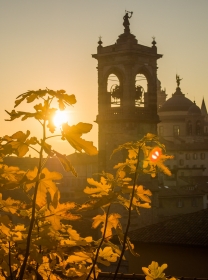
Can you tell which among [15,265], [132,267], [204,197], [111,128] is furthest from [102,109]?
[15,265]

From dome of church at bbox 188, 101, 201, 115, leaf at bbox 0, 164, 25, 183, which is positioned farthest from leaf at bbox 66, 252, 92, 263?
dome of church at bbox 188, 101, 201, 115

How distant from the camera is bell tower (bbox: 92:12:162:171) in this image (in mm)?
33781

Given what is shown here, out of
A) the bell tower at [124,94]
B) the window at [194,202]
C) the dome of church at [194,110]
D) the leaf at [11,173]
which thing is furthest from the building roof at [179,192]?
the leaf at [11,173]

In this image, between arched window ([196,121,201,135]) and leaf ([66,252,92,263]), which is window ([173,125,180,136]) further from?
leaf ([66,252,92,263])

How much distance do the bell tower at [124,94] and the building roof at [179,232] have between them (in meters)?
10.8

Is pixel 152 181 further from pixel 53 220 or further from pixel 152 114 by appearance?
pixel 53 220

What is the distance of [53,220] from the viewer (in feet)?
10.9

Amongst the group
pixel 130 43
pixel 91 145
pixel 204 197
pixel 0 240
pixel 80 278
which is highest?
pixel 130 43

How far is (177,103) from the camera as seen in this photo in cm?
9038

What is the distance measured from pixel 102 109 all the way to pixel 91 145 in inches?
1227

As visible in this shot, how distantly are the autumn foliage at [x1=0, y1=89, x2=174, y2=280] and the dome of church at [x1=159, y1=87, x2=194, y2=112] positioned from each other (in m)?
85.4

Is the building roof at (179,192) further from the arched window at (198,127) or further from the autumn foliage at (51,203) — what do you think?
the autumn foliage at (51,203)

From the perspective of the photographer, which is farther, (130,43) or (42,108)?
(130,43)

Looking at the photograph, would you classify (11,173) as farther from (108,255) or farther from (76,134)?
(108,255)
